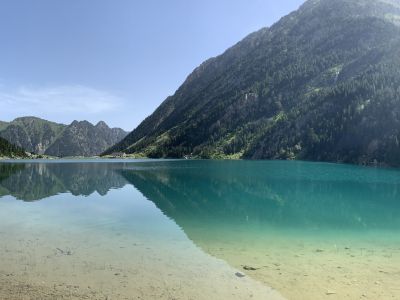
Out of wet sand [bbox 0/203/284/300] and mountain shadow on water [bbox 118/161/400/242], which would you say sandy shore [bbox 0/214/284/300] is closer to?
wet sand [bbox 0/203/284/300]

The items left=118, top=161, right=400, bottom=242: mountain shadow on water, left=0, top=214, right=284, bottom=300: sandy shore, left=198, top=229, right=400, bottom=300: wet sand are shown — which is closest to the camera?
left=0, top=214, right=284, bottom=300: sandy shore

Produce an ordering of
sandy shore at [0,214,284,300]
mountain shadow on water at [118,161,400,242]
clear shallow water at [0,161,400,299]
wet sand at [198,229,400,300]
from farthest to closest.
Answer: mountain shadow on water at [118,161,400,242], clear shallow water at [0,161,400,299], wet sand at [198,229,400,300], sandy shore at [0,214,284,300]

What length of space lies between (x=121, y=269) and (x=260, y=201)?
38391 millimetres

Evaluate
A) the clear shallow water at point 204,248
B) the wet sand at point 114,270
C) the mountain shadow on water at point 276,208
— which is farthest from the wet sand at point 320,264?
the mountain shadow on water at point 276,208

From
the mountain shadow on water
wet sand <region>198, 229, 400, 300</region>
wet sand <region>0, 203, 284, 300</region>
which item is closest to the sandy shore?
wet sand <region>0, 203, 284, 300</region>

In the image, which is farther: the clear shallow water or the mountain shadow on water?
the mountain shadow on water

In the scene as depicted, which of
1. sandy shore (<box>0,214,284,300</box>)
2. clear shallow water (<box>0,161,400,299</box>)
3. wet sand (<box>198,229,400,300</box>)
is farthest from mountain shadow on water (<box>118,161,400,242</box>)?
sandy shore (<box>0,214,284,300</box>)

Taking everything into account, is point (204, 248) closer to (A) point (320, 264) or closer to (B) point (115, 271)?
(B) point (115, 271)

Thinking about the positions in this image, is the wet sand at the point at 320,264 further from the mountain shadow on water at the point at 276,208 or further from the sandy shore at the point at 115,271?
the mountain shadow on water at the point at 276,208

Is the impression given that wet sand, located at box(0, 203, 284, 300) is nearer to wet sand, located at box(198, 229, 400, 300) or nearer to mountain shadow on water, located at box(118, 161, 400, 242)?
wet sand, located at box(198, 229, 400, 300)

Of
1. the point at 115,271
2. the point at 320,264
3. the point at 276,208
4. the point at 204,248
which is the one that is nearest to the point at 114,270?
the point at 115,271

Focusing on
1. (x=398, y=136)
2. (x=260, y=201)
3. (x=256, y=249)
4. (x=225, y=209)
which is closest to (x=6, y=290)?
(x=256, y=249)

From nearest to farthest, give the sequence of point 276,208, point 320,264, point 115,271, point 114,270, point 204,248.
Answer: point 115,271 → point 114,270 → point 320,264 → point 204,248 → point 276,208

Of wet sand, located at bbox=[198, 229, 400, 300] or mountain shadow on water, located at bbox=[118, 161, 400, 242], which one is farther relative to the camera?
mountain shadow on water, located at bbox=[118, 161, 400, 242]
